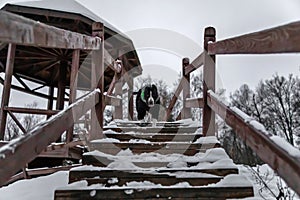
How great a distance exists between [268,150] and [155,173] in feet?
3.03

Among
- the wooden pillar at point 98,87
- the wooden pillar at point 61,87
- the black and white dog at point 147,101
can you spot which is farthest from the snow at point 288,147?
the wooden pillar at point 61,87

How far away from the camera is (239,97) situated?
675 inches

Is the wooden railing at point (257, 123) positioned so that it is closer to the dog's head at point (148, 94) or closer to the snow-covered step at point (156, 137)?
the snow-covered step at point (156, 137)

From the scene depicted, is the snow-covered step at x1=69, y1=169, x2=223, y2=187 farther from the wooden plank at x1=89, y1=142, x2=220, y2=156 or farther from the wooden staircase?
the wooden plank at x1=89, y1=142, x2=220, y2=156

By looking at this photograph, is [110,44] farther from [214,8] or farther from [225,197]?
[225,197]

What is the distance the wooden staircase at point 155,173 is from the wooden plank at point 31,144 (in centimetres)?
41

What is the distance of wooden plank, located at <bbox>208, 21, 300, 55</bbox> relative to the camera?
43.1 inches

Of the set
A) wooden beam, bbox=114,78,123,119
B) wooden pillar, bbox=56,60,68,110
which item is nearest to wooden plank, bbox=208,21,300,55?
wooden beam, bbox=114,78,123,119

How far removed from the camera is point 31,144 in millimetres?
1243

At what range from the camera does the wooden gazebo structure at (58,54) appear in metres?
5.63

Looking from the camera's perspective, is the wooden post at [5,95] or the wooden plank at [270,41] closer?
the wooden plank at [270,41]

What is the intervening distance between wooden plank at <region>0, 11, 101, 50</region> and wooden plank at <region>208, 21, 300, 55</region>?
931 millimetres

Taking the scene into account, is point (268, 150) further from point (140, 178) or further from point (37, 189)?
point (37, 189)

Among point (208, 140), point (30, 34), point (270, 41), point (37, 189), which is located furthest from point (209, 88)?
point (30, 34)
